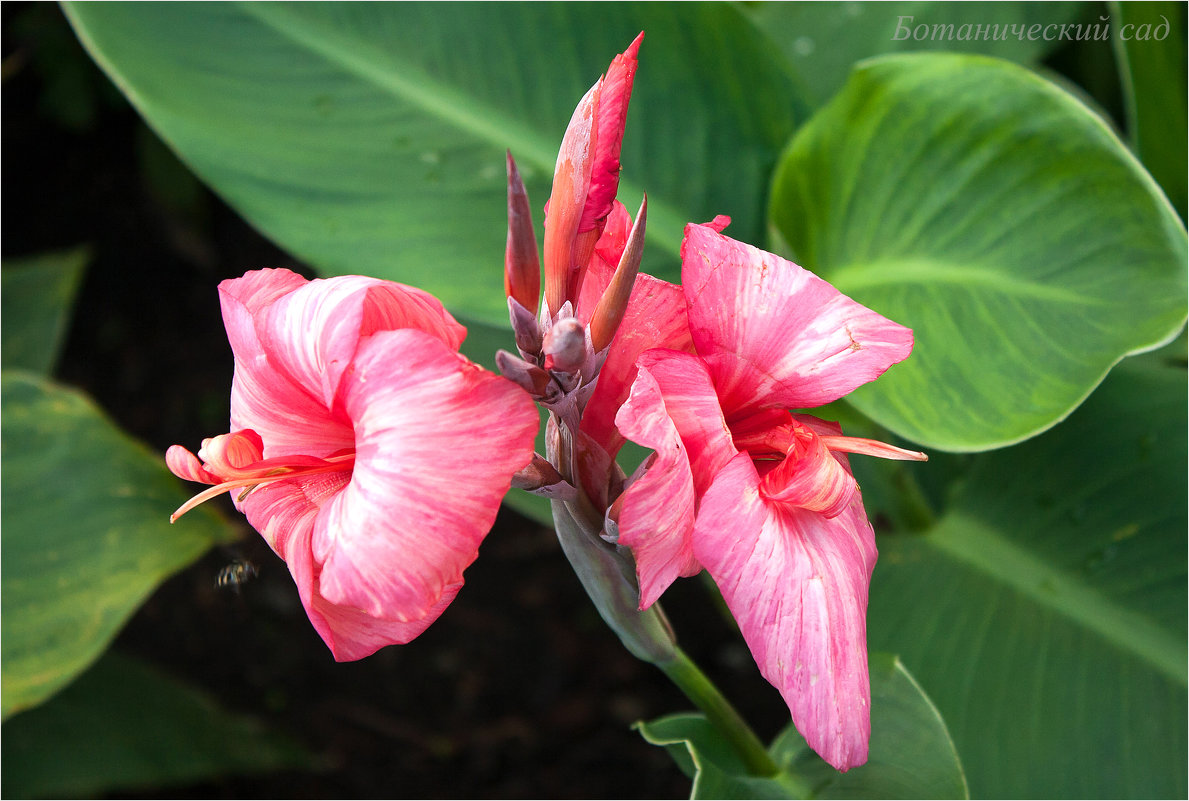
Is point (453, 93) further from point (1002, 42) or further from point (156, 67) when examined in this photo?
point (1002, 42)

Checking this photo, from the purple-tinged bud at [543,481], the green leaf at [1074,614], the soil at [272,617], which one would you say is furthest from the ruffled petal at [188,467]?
the soil at [272,617]

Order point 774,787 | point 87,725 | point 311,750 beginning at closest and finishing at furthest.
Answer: point 774,787 → point 87,725 → point 311,750

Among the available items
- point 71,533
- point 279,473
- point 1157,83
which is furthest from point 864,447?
point 71,533

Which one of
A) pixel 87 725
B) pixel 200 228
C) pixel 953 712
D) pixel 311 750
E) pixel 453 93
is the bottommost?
pixel 311 750

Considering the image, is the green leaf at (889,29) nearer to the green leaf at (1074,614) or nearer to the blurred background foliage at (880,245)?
the blurred background foliage at (880,245)

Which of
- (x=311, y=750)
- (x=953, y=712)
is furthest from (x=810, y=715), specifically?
(x=311, y=750)

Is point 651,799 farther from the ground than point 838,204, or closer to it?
closer to it
